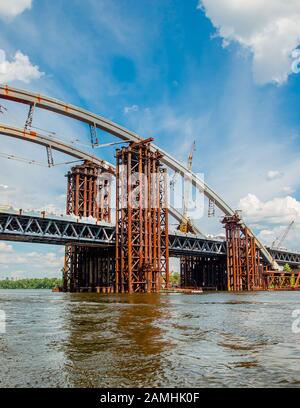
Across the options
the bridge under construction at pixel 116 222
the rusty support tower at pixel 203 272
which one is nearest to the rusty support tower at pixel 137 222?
the bridge under construction at pixel 116 222

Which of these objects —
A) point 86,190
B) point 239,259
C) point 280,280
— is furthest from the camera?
point 280,280

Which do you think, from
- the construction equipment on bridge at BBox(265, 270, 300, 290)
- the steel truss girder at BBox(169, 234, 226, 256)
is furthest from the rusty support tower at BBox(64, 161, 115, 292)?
the construction equipment on bridge at BBox(265, 270, 300, 290)

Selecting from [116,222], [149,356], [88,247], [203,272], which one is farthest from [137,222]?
[149,356]

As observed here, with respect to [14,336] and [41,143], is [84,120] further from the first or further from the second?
[14,336]

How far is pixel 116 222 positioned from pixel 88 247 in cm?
2070

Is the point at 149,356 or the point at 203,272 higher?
the point at 203,272

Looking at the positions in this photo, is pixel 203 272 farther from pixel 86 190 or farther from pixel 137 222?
pixel 137 222

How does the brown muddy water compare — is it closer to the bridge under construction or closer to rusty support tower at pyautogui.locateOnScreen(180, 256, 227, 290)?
the bridge under construction

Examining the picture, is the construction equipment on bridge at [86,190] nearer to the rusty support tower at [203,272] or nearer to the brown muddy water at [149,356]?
the rusty support tower at [203,272]

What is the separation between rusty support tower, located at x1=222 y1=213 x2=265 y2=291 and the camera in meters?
130

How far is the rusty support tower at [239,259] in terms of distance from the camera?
130 metres

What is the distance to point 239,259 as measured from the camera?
132 metres

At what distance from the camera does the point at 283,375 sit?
1189 centimetres

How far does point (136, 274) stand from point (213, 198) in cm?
4847
